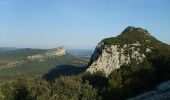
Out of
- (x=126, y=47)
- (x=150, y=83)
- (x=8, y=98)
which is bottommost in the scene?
(x=8, y=98)

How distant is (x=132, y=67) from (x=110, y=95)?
20480 millimetres

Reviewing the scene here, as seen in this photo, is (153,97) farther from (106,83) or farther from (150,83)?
(106,83)

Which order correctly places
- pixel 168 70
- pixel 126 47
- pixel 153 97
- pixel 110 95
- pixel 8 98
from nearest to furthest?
pixel 153 97
pixel 110 95
pixel 168 70
pixel 8 98
pixel 126 47

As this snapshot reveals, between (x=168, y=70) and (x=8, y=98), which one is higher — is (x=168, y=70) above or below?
above

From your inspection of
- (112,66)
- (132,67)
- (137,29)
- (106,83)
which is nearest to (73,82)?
(106,83)

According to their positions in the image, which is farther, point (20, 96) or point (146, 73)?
point (20, 96)

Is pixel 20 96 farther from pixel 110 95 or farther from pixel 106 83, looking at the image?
pixel 110 95

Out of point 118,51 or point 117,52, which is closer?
point 118,51

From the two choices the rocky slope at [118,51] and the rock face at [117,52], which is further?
the rock face at [117,52]

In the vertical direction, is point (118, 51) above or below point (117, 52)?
above

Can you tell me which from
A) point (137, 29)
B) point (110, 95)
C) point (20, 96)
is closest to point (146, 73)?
point (110, 95)

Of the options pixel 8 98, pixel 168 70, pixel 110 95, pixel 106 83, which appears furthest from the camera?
pixel 8 98

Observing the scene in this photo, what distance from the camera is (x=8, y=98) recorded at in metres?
132

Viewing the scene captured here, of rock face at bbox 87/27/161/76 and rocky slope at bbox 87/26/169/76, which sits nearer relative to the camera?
rocky slope at bbox 87/26/169/76
